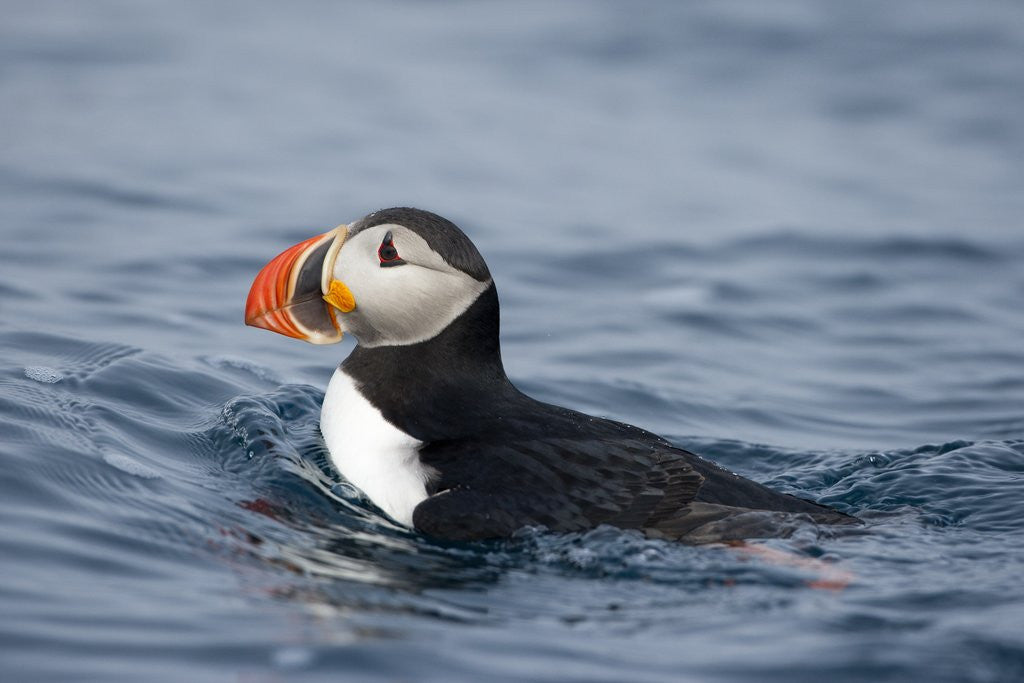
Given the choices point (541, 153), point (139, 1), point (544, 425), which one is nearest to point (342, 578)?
point (544, 425)

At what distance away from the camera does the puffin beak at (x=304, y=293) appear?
5445 millimetres

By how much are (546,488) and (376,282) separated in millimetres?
1148

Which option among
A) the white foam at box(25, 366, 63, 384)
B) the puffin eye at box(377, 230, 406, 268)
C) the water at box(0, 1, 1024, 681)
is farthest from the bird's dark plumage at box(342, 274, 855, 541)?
the white foam at box(25, 366, 63, 384)

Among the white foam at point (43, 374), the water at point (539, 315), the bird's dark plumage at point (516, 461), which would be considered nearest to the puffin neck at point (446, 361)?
the bird's dark plumage at point (516, 461)

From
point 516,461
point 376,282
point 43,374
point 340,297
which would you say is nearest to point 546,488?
point 516,461

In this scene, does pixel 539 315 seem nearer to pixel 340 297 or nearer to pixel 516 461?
pixel 340 297

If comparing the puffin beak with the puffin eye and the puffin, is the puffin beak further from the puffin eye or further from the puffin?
the puffin eye

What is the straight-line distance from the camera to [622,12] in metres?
Result: 16.8

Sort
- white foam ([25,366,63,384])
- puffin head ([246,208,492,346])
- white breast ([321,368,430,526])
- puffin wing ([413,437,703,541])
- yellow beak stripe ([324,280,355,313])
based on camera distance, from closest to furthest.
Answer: puffin wing ([413,437,703,541]) < white breast ([321,368,430,526]) < puffin head ([246,208,492,346]) < yellow beak stripe ([324,280,355,313]) < white foam ([25,366,63,384])

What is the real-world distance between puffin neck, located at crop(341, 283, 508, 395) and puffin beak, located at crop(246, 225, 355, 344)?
263 mm

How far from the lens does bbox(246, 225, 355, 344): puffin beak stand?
17.9ft

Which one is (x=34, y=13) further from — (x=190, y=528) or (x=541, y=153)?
(x=190, y=528)

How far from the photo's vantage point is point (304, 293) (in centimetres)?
550

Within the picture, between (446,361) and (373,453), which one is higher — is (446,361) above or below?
above
